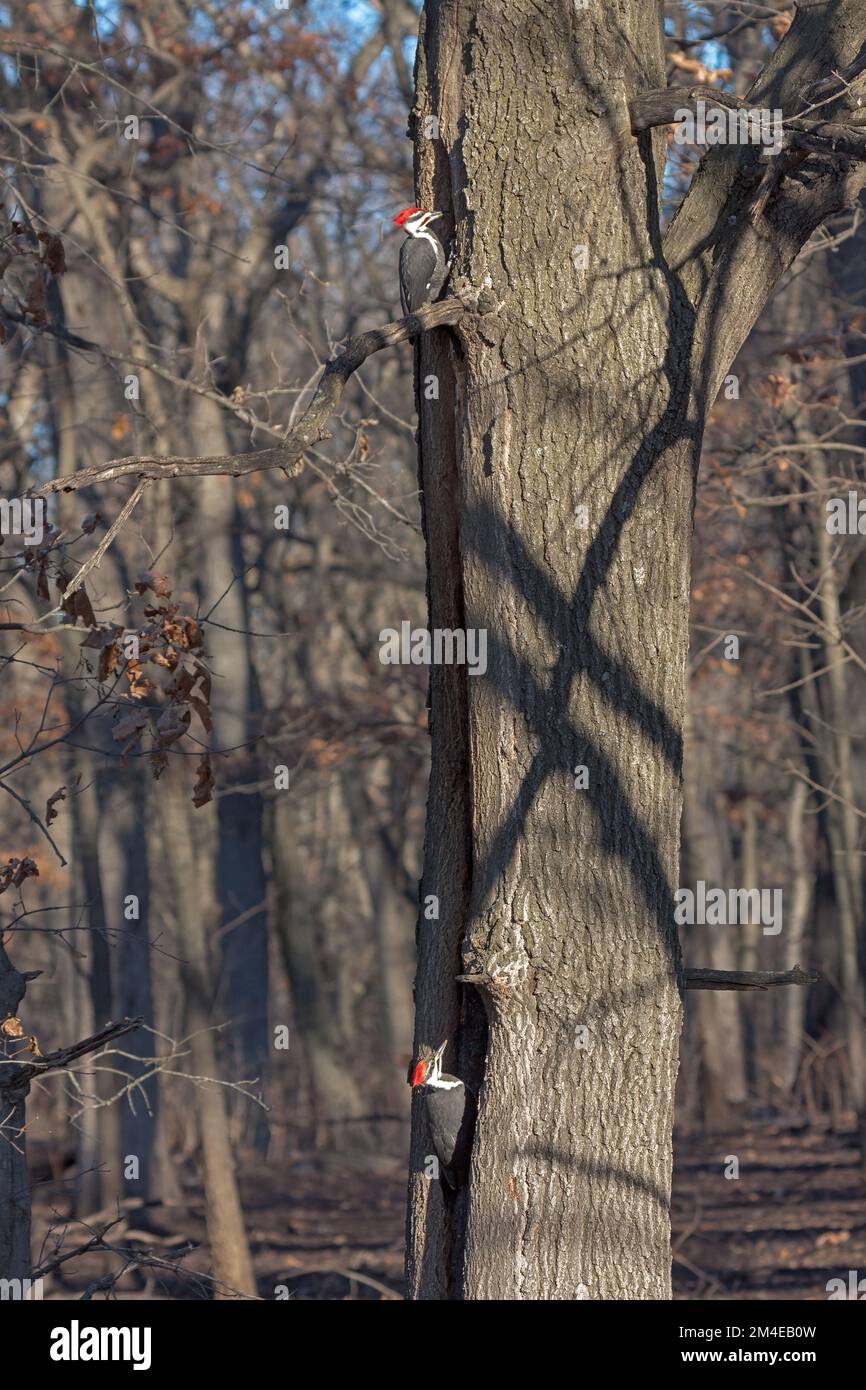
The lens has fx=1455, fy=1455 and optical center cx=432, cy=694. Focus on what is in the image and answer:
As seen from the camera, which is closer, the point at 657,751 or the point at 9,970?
the point at 657,751

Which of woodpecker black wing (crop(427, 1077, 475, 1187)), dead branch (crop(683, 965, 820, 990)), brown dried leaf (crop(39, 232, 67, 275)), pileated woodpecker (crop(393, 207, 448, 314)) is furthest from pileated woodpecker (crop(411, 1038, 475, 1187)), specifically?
brown dried leaf (crop(39, 232, 67, 275))

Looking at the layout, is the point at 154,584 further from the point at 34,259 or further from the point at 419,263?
the point at 34,259

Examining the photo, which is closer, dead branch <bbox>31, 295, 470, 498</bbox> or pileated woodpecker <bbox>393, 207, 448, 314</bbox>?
dead branch <bbox>31, 295, 470, 498</bbox>

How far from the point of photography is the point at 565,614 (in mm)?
4211

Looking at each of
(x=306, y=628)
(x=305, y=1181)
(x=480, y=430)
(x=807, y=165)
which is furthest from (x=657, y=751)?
(x=306, y=628)

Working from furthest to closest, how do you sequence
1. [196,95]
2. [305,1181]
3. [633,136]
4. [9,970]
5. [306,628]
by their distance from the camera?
[306,628], [305,1181], [196,95], [9,970], [633,136]

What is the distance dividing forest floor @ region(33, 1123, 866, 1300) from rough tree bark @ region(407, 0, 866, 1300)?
4925 millimetres

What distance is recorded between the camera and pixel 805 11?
471 centimetres

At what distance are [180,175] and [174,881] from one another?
616 cm

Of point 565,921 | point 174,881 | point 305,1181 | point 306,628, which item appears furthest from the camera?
point 306,628

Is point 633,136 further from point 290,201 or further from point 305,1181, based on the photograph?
point 305,1181

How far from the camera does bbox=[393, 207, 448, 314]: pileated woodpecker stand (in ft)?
14.4

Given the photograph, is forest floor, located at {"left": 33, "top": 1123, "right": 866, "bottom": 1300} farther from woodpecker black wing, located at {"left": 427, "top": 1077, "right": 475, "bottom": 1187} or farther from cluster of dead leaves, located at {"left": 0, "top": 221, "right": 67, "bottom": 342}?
cluster of dead leaves, located at {"left": 0, "top": 221, "right": 67, "bottom": 342}

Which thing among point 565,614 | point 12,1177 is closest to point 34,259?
point 565,614
